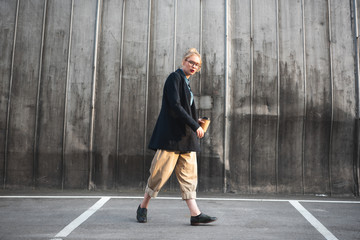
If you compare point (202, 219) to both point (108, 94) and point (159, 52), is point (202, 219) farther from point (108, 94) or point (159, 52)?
point (159, 52)

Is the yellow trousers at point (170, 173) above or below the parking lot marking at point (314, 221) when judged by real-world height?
above

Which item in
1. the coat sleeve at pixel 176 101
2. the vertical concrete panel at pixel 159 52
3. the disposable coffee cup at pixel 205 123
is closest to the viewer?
the coat sleeve at pixel 176 101

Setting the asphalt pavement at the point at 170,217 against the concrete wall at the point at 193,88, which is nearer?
the asphalt pavement at the point at 170,217

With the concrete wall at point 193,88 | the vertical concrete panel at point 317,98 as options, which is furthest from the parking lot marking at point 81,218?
the vertical concrete panel at point 317,98

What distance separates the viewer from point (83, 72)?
186 inches

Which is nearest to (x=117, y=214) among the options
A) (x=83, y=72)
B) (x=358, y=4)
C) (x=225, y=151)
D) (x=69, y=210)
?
(x=69, y=210)

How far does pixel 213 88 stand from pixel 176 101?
2075 millimetres

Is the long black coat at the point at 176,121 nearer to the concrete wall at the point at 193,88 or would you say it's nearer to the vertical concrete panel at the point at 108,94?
the concrete wall at the point at 193,88

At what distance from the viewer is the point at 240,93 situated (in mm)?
4742

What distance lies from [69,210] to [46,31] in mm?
2890

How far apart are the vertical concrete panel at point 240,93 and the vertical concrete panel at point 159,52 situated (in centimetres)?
94

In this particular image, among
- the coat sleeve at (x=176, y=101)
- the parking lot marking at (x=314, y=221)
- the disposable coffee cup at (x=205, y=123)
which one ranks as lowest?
the parking lot marking at (x=314, y=221)

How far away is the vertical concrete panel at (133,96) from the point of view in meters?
4.66

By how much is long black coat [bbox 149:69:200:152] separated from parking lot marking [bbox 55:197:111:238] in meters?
0.98
